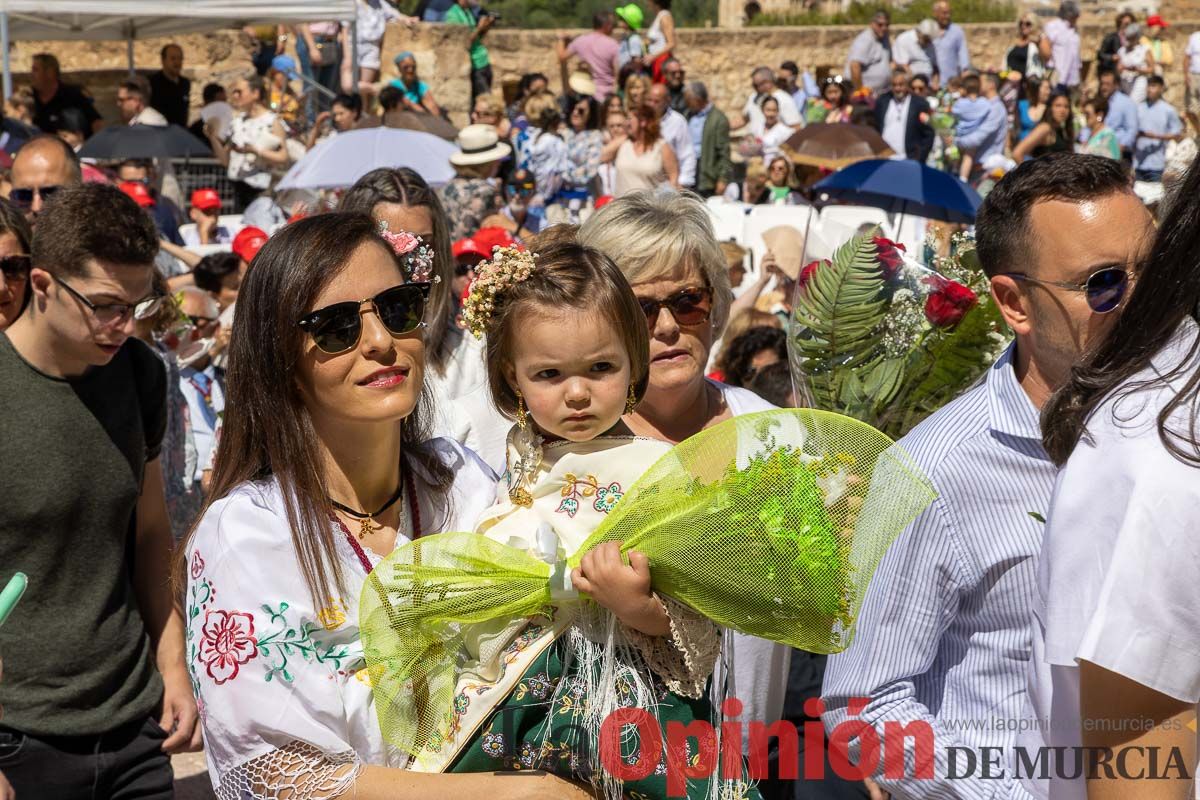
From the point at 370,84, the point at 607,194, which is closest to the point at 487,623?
the point at 607,194

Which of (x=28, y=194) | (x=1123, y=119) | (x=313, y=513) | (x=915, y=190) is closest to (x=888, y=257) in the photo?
(x=313, y=513)

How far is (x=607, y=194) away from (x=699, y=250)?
963 cm

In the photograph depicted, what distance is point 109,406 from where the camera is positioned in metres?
3.75

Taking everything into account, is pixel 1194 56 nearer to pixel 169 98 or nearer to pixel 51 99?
pixel 169 98

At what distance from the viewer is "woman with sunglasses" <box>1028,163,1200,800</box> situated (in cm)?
174

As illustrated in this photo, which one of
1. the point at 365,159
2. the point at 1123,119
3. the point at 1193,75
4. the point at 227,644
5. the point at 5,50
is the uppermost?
the point at 1193,75

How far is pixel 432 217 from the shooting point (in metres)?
4.59

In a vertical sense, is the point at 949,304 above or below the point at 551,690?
above

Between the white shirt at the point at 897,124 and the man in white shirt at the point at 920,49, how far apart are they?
3918mm

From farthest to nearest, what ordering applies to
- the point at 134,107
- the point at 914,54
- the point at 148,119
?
1. the point at 914,54
2. the point at 134,107
3. the point at 148,119

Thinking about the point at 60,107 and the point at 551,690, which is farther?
the point at 60,107

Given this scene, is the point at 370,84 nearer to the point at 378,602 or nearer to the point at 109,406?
the point at 109,406

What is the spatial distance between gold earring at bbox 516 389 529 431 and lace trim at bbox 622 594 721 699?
56cm

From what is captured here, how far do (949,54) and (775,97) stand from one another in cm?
467
